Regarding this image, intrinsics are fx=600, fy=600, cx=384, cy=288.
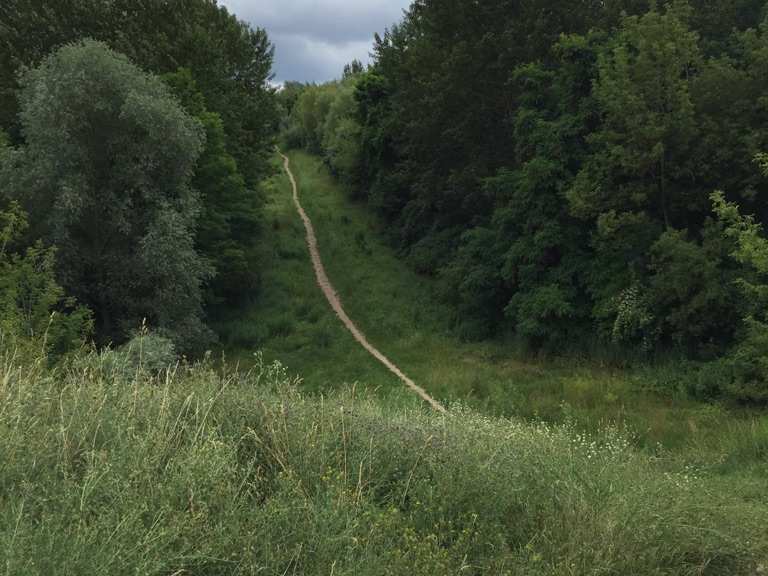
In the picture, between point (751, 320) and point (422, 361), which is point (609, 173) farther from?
point (422, 361)

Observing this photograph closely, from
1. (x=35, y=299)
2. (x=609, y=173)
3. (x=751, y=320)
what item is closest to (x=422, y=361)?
(x=609, y=173)

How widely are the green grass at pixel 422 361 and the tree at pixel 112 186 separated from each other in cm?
373

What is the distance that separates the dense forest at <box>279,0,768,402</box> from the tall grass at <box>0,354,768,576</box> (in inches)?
381

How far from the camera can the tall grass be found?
3.42 m

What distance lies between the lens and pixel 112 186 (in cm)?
1652

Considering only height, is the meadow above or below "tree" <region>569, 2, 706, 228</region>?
below

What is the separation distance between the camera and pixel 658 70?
15.9 metres

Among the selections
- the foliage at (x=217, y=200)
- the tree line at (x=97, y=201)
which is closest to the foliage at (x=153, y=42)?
the tree line at (x=97, y=201)

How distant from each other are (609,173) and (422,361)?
786cm

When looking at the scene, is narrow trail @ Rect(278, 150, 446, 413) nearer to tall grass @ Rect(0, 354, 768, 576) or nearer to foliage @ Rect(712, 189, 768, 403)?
tall grass @ Rect(0, 354, 768, 576)

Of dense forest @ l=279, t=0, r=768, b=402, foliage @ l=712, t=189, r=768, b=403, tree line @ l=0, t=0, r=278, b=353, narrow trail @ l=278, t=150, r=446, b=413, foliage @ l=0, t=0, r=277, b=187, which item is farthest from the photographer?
foliage @ l=0, t=0, r=277, b=187

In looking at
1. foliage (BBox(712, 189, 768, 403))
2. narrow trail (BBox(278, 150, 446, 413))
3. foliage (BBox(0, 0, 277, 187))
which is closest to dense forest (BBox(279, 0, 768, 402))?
foliage (BBox(712, 189, 768, 403))

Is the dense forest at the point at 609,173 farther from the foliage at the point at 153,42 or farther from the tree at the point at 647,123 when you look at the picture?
the foliage at the point at 153,42

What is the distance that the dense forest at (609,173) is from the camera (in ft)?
48.4
